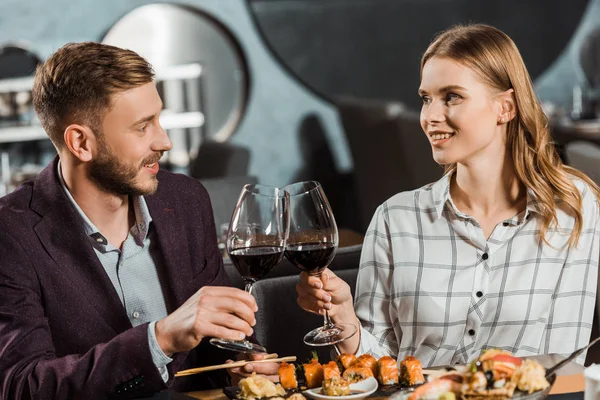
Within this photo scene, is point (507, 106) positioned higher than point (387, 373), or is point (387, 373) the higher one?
point (507, 106)

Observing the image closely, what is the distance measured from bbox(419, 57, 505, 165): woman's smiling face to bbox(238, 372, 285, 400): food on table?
0.77 meters

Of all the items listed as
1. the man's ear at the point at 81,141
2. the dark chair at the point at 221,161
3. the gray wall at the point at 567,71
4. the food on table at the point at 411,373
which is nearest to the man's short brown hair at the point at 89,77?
the man's ear at the point at 81,141

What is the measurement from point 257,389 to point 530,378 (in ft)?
1.47

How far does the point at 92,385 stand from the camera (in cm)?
169

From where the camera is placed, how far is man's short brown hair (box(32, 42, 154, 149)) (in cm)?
207

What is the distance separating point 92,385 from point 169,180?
26.0 inches

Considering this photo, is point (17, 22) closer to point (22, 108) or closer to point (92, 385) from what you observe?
point (22, 108)

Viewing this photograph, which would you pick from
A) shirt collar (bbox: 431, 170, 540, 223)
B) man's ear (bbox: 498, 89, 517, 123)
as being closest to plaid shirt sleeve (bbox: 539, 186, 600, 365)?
shirt collar (bbox: 431, 170, 540, 223)

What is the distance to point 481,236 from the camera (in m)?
2.15

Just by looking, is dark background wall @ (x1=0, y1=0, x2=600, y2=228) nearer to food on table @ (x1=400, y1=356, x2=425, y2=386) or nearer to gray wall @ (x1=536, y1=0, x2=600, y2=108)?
gray wall @ (x1=536, y1=0, x2=600, y2=108)

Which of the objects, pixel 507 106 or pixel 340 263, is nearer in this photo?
pixel 507 106

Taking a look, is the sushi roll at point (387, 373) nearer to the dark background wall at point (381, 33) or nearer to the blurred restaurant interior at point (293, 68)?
the blurred restaurant interior at point (293, 68)

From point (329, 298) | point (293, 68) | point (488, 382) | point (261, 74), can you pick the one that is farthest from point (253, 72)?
point (488, 382)

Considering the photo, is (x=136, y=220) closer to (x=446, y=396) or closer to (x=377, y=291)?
(x=377, y=291)
